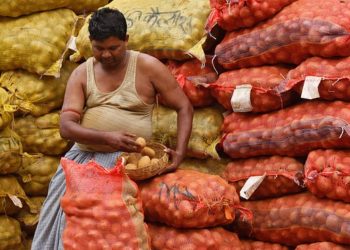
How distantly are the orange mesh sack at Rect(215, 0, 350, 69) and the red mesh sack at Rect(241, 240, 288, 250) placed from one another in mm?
1055

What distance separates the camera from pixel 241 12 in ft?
14.3

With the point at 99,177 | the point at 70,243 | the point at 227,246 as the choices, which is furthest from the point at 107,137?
the point at 227,246

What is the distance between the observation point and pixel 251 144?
14.1ft

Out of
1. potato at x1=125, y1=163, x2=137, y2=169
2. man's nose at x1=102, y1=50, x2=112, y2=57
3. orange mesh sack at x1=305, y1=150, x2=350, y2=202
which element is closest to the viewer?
orange mesh sack at x1=305, y1=150, x2=350, y2=202

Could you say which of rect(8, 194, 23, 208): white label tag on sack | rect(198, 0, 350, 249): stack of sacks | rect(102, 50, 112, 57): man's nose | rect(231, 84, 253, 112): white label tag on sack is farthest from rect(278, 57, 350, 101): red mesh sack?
rect(8, 194, 23, 208): white label tag on sack

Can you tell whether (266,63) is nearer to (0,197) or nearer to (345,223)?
(345,223)

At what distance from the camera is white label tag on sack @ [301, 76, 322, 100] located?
12.8 ft

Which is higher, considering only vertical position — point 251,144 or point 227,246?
point 251,144

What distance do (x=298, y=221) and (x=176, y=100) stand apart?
1.04 m

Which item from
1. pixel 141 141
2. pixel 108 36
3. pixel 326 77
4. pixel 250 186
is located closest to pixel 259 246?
pixel 250 186

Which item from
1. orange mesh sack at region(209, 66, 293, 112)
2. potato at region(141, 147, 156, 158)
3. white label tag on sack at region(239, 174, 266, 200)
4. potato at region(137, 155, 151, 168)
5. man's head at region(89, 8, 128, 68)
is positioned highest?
man's head at region(89, 8, 128, 68)

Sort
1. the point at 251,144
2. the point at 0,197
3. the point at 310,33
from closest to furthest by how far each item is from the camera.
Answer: the point at 310,33, the point at 251,144, the point at 0,197

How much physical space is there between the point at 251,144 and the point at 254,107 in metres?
0.22

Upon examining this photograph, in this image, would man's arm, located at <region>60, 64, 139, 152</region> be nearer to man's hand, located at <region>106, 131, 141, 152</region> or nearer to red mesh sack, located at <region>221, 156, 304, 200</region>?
man's hand, located at <region>106, 131, 141, 152</region>
